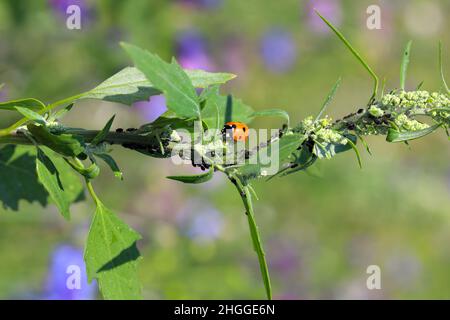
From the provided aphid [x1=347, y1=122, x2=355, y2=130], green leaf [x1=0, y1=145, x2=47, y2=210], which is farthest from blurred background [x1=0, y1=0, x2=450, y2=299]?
aphid [x1=347, y1=122, x2=355, y2=130]

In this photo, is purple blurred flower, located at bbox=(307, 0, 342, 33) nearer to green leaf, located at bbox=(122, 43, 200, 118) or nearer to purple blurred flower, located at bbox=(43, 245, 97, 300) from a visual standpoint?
purple blurred flower, located at bbox=(43, 245, 97, 300)

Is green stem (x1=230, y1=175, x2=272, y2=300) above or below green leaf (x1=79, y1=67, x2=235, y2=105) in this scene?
below

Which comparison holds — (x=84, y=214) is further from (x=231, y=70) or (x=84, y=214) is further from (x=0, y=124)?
A: (x=231, y=70)

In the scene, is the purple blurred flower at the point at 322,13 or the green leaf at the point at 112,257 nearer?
the green leaf at the point at 112,257
